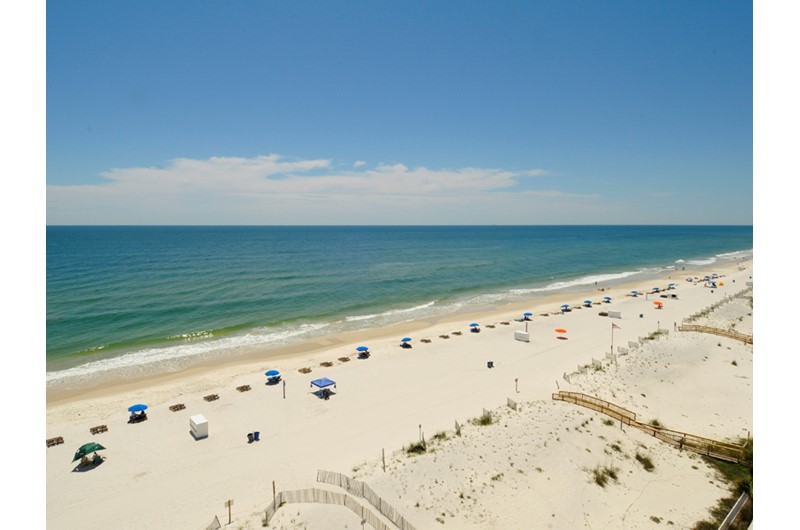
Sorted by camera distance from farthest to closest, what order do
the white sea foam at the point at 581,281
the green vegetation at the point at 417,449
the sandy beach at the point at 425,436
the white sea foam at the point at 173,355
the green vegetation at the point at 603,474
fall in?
the white sea foam at the point at 581,281 < the white sea foam at the point at 173,355 < the green vegetation at the point at 417,449 < the green vegetation at the point at 603,474 < the sandy beach at the point at 425,436

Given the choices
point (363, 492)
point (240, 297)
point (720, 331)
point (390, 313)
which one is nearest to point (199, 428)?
point (363, 492)

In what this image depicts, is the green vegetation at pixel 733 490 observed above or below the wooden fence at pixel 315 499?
below

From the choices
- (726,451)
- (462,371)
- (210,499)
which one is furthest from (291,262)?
(726,451)

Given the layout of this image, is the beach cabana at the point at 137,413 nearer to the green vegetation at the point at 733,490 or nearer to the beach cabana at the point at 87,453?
the beach cabana at the point at 87,453

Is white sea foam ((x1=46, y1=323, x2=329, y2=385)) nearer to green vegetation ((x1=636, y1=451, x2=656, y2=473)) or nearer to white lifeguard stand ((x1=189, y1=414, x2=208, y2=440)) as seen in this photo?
white lifeguard stand ((x1=189, y1=414, x2=208, y2=440))

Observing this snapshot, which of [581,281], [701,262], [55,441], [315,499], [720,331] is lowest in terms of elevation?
[55,441]

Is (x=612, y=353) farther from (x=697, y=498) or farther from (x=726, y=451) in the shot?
(x=697, y=498)

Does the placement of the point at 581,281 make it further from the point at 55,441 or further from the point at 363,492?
the point at 55,441

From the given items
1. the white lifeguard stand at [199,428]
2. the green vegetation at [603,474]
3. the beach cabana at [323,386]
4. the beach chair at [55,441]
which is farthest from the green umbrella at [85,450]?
the green vegetation at [603,474]
